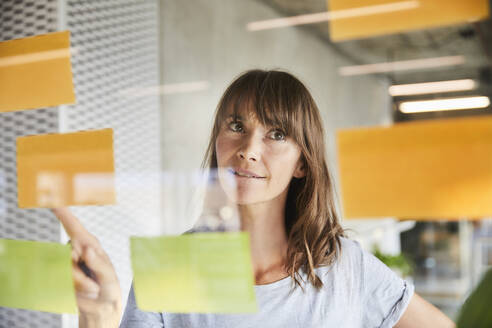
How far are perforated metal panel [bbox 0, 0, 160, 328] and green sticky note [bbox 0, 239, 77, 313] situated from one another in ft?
0.08

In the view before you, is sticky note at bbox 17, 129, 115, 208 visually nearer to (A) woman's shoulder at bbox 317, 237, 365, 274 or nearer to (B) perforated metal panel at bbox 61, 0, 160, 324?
(B) perforated metal panel at bbox 61, 0, 160, 324

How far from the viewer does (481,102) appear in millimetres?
368

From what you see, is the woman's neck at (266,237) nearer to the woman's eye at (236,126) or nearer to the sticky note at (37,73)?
the woman's eye at (236,126)

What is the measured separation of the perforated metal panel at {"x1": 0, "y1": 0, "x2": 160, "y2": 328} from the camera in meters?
0.57

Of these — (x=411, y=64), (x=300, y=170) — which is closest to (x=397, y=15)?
(x=411, y=64)

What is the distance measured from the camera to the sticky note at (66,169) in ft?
1.66

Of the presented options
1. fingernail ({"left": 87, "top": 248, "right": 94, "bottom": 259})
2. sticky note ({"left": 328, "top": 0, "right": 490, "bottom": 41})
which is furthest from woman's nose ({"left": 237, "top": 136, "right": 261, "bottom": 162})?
fingernail ({"left": 87, "top": 248, "right": 94, "bottom": 259})

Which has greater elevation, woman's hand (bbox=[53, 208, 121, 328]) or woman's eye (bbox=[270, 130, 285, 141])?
woman's eye (bbox=[270, 130, 285, 141])

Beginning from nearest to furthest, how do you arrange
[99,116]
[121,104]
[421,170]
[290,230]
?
1. [421,170]
2. [290,230]
3. [99,116]
4. [121,104]

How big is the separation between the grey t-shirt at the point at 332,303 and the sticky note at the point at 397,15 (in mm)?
206

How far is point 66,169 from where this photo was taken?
52 centimetres

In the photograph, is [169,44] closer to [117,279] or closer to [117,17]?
[117,17]

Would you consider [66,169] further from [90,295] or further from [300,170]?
[300,170]

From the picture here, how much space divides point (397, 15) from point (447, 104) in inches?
3.3
